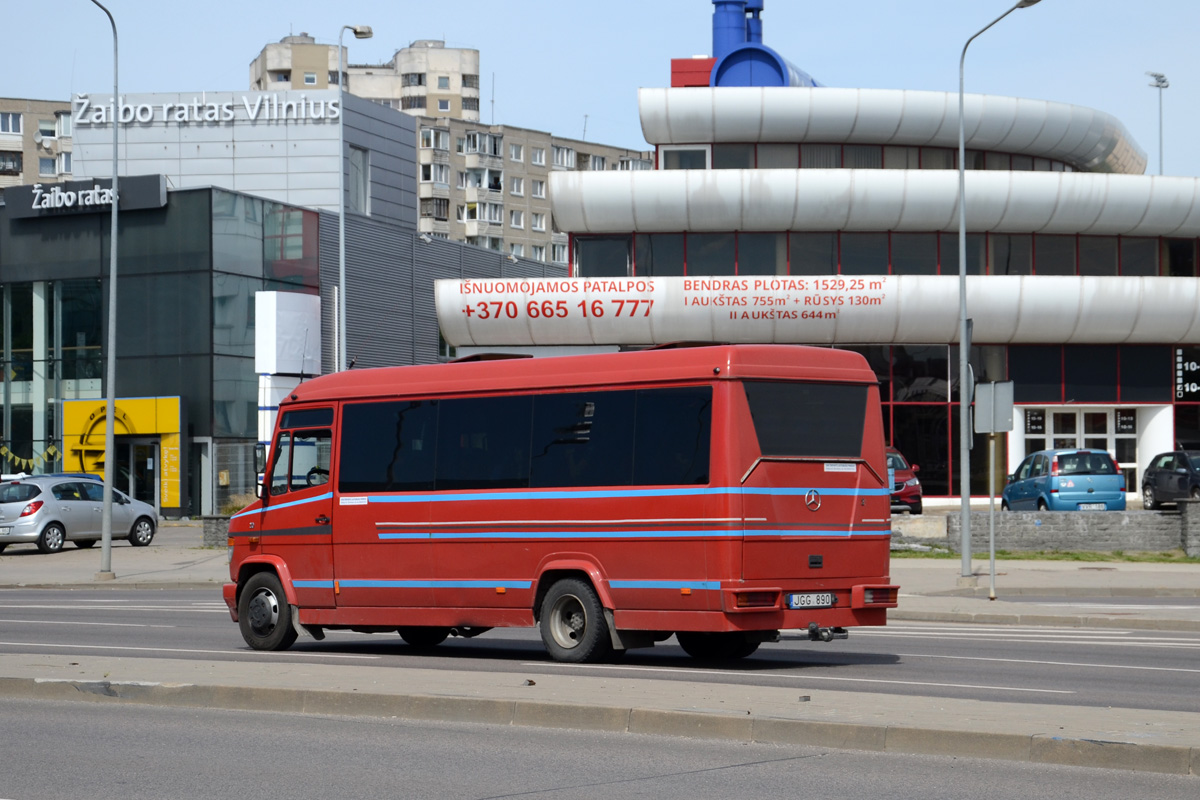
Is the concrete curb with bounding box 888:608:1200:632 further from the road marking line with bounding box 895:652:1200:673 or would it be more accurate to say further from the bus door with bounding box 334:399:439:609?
the bus door with bounding box 334:399:439:609

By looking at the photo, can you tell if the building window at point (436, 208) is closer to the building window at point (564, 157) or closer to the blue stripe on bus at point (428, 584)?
the building window at point (564, 157)

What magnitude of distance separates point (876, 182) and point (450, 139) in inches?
3147

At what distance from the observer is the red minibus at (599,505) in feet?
43.3

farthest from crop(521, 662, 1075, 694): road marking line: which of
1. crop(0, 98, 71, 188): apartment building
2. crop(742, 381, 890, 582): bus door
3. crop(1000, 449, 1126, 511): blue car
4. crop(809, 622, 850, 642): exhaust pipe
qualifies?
crop(0, 98, 71, 188): apartment building

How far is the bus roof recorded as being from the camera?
43.8ft

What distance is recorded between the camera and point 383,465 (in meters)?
15.4

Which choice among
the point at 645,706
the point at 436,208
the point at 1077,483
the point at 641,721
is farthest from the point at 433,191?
the point at 641,721

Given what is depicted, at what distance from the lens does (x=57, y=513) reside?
36844 mm

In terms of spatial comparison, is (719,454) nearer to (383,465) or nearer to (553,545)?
(553,545)

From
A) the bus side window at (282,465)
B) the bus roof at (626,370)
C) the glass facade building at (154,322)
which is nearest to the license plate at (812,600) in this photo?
the bus roof at (626,370)

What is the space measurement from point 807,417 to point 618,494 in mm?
1789

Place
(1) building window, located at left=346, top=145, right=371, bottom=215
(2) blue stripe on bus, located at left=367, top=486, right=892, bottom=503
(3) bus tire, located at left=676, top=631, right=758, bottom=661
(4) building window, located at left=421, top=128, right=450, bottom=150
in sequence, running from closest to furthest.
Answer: (2) blue stripe on bus, located at left=367, top=486, right=892, bottom=503
(3) bus tire, located at left=676, top=631, right=758, bottom=661
(1) building window, located at left=346, top=145, right=371, bottom=215
(4) building window, located at left=421, top=128, right=450, bottom=150

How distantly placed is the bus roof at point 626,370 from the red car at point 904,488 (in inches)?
936

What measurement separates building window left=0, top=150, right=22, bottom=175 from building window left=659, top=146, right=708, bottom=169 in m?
84.8
